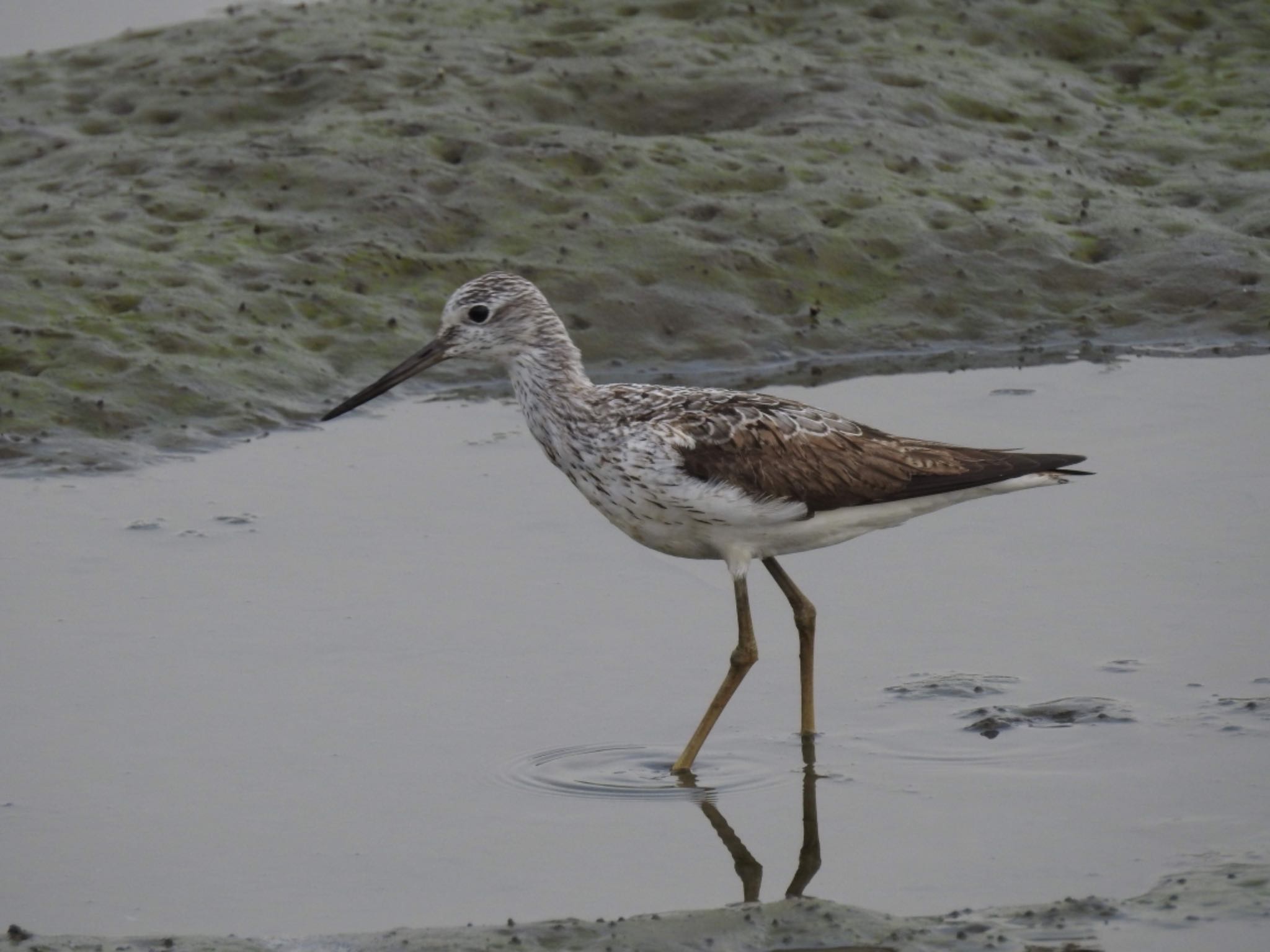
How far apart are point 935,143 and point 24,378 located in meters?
6.90

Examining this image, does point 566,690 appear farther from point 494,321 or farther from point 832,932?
point 832,932

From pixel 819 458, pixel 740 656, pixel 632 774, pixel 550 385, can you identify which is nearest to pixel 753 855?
pixel 632 774

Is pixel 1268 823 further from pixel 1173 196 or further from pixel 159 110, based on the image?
pixel 159 110

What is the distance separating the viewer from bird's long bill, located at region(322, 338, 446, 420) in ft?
28.1

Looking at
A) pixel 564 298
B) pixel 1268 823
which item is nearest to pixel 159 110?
pixel 564 298

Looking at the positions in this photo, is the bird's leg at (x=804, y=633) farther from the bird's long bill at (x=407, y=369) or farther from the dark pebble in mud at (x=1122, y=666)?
the bird's long bill at (x=407, y=369)

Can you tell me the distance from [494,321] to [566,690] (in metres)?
1.67

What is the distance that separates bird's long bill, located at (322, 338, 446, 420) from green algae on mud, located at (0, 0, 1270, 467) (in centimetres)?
259

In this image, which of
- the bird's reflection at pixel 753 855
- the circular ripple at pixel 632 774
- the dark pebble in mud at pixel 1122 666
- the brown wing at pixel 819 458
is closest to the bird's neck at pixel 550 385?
the brown wing at pixel 819 458

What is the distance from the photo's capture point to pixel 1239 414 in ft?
36.9

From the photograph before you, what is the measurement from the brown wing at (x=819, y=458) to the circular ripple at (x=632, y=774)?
1.11m

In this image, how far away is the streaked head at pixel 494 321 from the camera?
8.46m

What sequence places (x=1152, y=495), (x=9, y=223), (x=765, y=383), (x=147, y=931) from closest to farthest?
(x=147, y=931), (x=1152, y=495), (x=765, y=383), (x=9, y=223)

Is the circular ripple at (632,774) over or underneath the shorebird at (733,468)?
underneath
